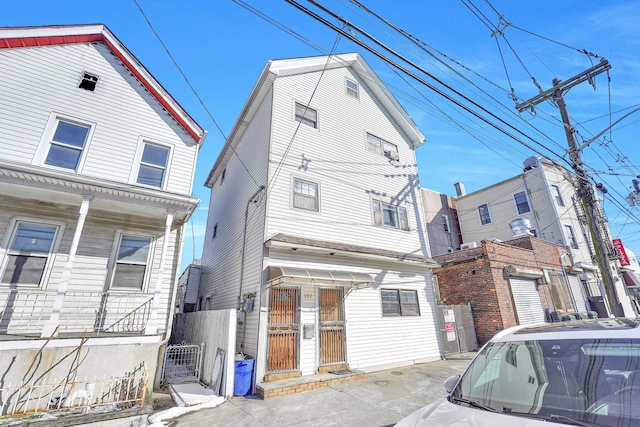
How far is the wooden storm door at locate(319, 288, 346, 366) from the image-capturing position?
8.36m

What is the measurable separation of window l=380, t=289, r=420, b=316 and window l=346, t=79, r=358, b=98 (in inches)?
366

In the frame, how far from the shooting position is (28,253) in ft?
24.3

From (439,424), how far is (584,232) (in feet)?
85.7

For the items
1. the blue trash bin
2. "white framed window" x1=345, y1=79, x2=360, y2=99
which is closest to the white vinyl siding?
the blue trash bin

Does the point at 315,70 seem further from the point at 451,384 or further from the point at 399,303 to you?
the point at 451,384

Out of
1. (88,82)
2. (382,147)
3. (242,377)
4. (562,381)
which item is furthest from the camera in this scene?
(382,147)

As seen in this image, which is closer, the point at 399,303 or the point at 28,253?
the point at 28,253

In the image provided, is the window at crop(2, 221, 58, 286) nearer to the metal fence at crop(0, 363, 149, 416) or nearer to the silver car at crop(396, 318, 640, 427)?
the metal fence at crop(0, 363, 149, 416)

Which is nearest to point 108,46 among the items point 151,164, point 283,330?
point 151,164

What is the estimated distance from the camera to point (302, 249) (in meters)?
8.56

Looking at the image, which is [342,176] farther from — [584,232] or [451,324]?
[584,232]

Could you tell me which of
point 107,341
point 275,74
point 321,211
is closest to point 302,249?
point 321,211

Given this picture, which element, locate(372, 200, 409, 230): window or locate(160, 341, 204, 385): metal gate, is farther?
locate(372, 200, 409, 230): window

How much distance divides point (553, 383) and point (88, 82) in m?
12.7
